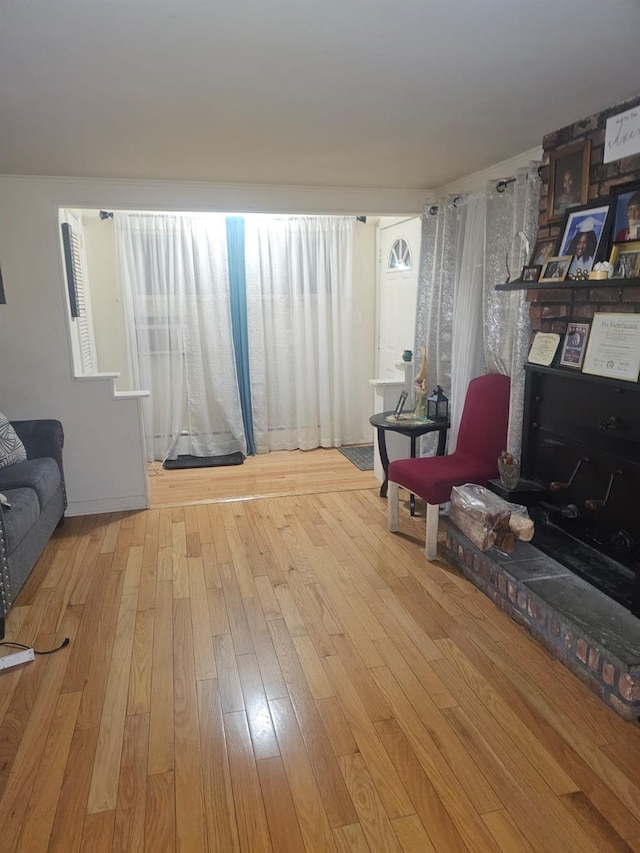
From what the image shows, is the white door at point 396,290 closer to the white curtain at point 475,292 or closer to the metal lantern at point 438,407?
the white curtain at point 475,292

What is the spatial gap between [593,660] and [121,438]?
3.03 meters

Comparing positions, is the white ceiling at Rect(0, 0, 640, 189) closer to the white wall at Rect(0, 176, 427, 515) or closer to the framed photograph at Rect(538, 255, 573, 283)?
the white wall at Rect(0, 176, 427, 515)

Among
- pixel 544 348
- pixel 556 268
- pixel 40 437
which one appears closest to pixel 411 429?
pixel 544 348

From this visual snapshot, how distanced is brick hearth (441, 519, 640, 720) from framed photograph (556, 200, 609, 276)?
131 centimetres

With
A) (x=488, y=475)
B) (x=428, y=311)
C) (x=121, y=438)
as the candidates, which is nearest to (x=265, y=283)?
(x=428, y=311)

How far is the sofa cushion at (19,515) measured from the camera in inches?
96.1

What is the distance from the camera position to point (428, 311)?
4012mm

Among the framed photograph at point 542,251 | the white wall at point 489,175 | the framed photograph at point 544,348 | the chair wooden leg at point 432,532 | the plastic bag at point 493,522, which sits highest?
the white wall at point 489,175

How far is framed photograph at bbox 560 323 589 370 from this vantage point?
2447 millimetres

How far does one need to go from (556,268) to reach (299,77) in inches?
55.1

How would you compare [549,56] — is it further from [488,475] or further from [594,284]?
[488,475]

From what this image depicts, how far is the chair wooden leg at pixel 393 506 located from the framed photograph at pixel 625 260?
1.65 m

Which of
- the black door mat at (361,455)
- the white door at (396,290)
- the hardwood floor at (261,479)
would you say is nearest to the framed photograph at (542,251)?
the white door at (396,290)

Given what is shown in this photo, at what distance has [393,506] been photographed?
340 cm
